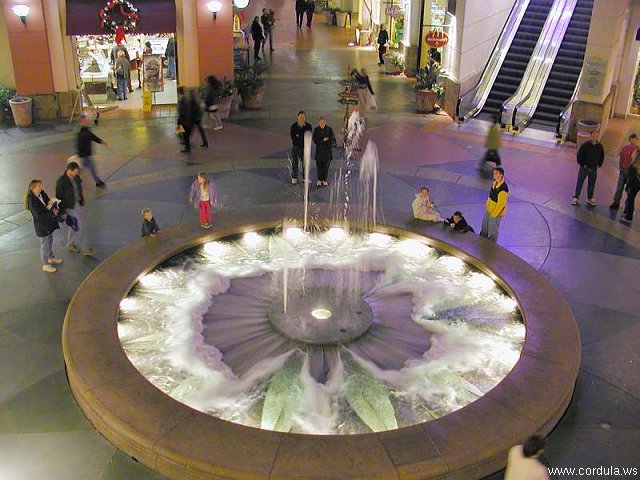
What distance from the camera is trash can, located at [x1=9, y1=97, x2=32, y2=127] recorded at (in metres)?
20.0

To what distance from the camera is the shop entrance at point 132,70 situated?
870 inches

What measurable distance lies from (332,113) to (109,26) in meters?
7.03

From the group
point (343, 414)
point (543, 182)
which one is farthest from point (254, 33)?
point (343, 414)

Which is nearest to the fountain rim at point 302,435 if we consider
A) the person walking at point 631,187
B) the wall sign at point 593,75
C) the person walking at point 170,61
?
the person walking at point 631,187

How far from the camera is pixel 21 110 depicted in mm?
20031

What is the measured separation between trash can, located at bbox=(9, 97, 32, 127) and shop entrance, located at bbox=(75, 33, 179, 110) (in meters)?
2.03

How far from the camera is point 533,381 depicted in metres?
8.46

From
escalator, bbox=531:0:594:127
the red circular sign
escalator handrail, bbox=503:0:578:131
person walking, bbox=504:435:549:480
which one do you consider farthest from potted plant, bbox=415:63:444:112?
person walking, bbox=504:435:549:480

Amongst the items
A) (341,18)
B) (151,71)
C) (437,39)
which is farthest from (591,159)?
(341,18)

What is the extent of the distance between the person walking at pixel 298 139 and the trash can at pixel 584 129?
7422 millimetres

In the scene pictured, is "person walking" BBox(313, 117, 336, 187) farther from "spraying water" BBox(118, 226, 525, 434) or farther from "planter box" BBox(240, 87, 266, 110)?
"planter box" BBox(240, 87, 266, 110)

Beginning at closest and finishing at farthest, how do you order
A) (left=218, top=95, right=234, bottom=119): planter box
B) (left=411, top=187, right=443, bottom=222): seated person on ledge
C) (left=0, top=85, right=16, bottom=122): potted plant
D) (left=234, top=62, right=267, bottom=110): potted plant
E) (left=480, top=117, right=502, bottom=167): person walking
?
(left=411, top=187, right=443, bottom=222): seated person on ledge < (left=480, top=117, right=502, bottom=167): person walking < (left=0, top=85, right=16, bottom=122): potted plant < (left=218, top=95, right=234, bottom=119): planter box < (left=234, top=62, right=267, bottom=110): potted plant

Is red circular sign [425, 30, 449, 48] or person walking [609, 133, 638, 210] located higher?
red circular sign [425, 30, 449, 48]

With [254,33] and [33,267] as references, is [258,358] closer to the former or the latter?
[33,267]
